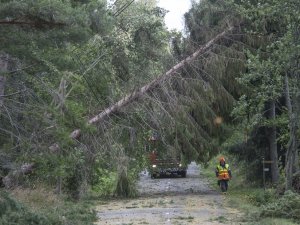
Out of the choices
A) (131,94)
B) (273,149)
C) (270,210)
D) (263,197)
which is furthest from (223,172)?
(270,210)

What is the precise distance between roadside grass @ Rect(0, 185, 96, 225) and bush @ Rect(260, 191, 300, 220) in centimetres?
464

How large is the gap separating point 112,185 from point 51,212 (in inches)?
508

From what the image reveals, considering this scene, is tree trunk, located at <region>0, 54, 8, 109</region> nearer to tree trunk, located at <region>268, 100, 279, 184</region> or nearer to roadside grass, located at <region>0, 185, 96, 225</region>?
roadside grass, located at <region>0, 185, 96, 225</region>

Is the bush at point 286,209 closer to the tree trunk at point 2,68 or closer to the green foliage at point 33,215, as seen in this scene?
the green foliage at point 33,215

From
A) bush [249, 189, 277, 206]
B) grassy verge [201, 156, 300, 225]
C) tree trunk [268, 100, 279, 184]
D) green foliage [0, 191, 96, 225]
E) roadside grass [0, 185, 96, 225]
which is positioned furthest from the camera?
tree trunk [268, 100, 279, 184]

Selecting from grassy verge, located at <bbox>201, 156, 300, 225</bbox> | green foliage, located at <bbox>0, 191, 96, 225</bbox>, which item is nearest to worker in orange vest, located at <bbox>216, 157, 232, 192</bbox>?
grassy verge, located at <bbox>201, 156, 300, 225</bbox>

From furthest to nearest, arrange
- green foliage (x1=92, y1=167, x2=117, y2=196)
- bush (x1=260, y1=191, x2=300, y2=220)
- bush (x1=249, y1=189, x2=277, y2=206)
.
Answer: green foliage (x1=92, y1=167, x2=117, y2=196) → bush (x1=249, y1=189, x2=277, y2=206) → bush (x1=260, y1=191, x2=300, y2=220)

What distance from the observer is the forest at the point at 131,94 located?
1232 centimetres

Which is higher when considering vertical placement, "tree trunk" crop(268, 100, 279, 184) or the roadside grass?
"tree trunk" crop(268, 100, 279, 184)

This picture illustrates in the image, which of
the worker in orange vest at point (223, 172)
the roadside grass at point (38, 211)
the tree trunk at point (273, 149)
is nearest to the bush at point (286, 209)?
the roadside grass at point (38, 211)

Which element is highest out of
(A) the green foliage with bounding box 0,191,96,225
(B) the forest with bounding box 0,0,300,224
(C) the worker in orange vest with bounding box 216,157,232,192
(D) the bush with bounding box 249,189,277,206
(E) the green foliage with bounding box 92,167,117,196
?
(B) the forest with bounding box 0,0,300,224

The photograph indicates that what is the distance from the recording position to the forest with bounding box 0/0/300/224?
1232cm

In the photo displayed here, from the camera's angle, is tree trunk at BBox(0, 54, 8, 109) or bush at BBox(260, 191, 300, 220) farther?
bush at BBox(260, 191, 300, 220)

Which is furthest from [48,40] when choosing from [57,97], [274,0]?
[274,0]
